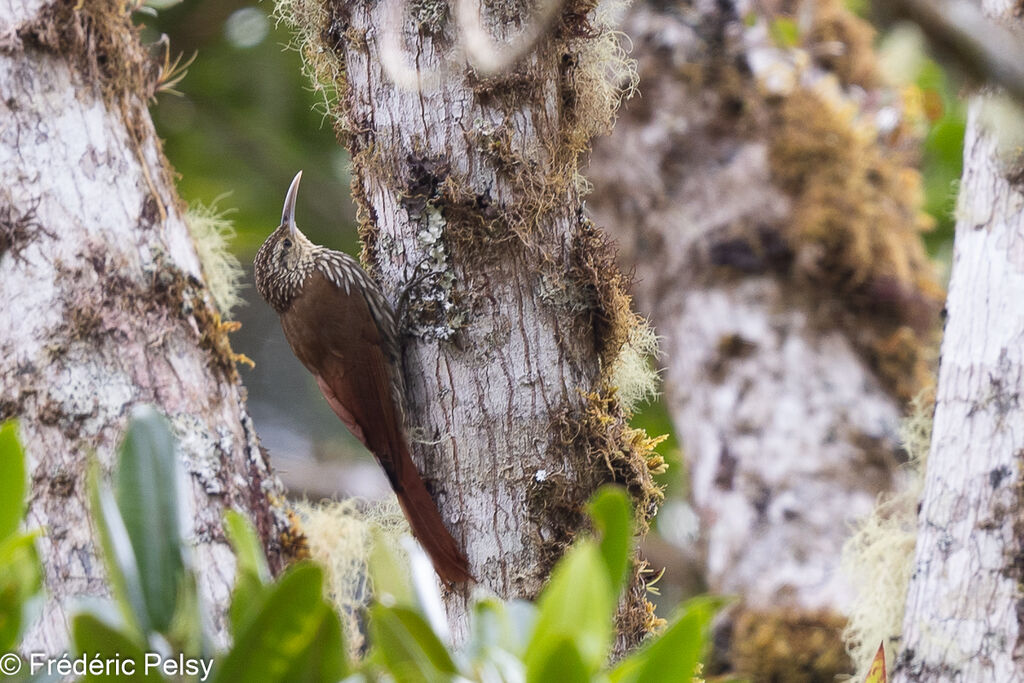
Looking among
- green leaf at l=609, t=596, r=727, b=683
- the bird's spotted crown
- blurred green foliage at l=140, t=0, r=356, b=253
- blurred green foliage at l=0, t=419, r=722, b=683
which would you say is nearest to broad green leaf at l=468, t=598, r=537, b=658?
blurred green foliage at l=0, t=419, r=722, b=683

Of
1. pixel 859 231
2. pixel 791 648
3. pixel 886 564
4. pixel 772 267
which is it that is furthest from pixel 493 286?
pixel 859 231

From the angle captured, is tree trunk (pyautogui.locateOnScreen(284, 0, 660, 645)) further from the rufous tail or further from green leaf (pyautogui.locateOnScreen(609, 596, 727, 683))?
green leaf (pyautogui.locateOnScreen(609, 596, 727, 683))

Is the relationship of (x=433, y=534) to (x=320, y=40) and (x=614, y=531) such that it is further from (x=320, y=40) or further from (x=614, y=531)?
(x=320, y=40)

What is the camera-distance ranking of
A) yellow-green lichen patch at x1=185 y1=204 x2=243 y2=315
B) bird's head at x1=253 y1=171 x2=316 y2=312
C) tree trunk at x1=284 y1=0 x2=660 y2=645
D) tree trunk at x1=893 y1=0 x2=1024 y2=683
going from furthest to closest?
yellow-green lichen patch at x1=185 y1=204 x2=243 y2=315
bird's head at x1=253 y1=171 x2=316 y2=312
tree trunk at x1=893 y1=0 x2=1024 y2=683
tree trunk at x1=284 y1=0 x2=660 y2=645

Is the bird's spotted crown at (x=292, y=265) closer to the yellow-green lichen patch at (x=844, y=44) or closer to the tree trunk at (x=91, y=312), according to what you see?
the tree trunk at (x=91, y=312)

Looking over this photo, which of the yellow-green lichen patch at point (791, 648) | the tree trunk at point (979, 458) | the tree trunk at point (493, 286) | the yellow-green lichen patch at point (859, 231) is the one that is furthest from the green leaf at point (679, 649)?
the yellow-green lichen patch at point (859, 231)
